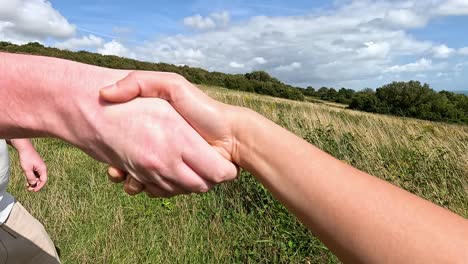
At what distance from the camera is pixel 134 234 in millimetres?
4234

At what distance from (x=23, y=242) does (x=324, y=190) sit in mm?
2067

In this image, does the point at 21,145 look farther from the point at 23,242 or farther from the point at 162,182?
the point at 162,182

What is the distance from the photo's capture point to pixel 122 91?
1.61 meters

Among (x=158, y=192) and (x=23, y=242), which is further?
(x=23, y=242)

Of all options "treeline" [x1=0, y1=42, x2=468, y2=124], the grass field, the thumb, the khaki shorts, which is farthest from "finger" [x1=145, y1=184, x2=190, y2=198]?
"treeline" [x1=0, y1=42, x2=468, y2=124]

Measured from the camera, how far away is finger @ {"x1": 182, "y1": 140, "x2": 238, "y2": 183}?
1646mm

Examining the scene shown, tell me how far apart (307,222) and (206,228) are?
301 centimetres

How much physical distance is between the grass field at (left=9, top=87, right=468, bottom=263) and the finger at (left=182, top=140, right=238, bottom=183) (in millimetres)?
2280

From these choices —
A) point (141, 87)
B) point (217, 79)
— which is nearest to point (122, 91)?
point (141, 87)

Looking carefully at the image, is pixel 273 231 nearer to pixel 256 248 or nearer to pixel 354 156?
pixel 256 248

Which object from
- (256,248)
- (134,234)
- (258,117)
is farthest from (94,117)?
(134,234)

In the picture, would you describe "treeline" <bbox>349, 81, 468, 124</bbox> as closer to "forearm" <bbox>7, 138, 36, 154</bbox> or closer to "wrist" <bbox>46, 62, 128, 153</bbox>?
"forearm" <bbox>7, 138, 36, 154</bbox>

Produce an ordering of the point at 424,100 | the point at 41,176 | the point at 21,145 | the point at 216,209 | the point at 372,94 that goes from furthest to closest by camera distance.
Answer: the point at 372,94 < the point at 424,100 < the point at 216,209 < the point at 41,176 < the point at 21,145

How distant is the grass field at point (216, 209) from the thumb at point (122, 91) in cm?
253
